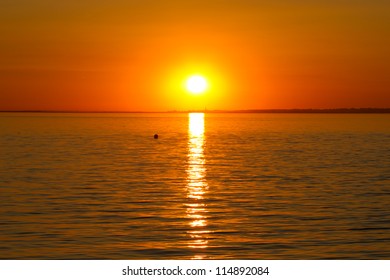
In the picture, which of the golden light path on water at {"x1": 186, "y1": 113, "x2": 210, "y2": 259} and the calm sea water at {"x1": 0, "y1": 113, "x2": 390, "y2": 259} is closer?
the calm sea water at {"x1": 0, "y1": 113, "x2": 390, "y2": 259}

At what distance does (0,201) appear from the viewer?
35438mm

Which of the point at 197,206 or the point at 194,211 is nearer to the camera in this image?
the point at 194,211

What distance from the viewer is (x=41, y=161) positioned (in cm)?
6188

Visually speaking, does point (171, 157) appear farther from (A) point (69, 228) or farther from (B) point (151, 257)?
(B) point (151, 257)

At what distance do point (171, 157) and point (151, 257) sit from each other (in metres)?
46.7

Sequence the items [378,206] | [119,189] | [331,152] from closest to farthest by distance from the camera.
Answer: [378,206] → [119,189] → [331,152]

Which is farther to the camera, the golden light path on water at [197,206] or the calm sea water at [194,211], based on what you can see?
the golden light path on water at [197,206]

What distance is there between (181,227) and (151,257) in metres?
5.17
